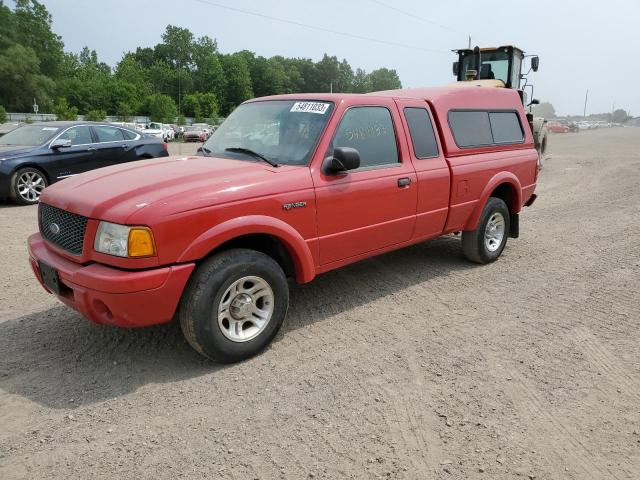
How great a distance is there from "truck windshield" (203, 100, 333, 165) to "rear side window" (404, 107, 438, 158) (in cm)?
100

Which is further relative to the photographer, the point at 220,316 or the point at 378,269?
the point at 378,269

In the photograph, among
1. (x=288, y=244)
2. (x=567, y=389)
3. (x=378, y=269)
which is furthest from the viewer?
(x=378, y=269)

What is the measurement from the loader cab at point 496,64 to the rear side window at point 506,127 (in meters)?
7.29

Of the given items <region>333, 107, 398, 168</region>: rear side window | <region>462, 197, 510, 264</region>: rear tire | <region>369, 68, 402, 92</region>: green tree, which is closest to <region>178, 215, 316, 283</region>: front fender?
<region>333, 107, 398, 168</region>: rear side window

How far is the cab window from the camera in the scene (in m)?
9.99

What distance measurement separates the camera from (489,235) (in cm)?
623

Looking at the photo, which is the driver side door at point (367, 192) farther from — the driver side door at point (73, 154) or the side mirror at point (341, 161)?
the driver side door at point (73, 154)

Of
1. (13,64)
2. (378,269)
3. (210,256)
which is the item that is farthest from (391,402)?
(13,64)

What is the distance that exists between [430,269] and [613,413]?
299 centimetres

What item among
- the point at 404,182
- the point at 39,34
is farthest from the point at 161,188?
the point at 39,34

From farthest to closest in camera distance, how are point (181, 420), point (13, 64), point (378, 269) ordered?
point (13, 64) → point (378, 269) → point (181, 420)

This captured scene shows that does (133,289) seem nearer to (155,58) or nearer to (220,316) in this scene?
(220,316)

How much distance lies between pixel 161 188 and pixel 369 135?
197cm

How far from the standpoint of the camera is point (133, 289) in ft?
10.5
